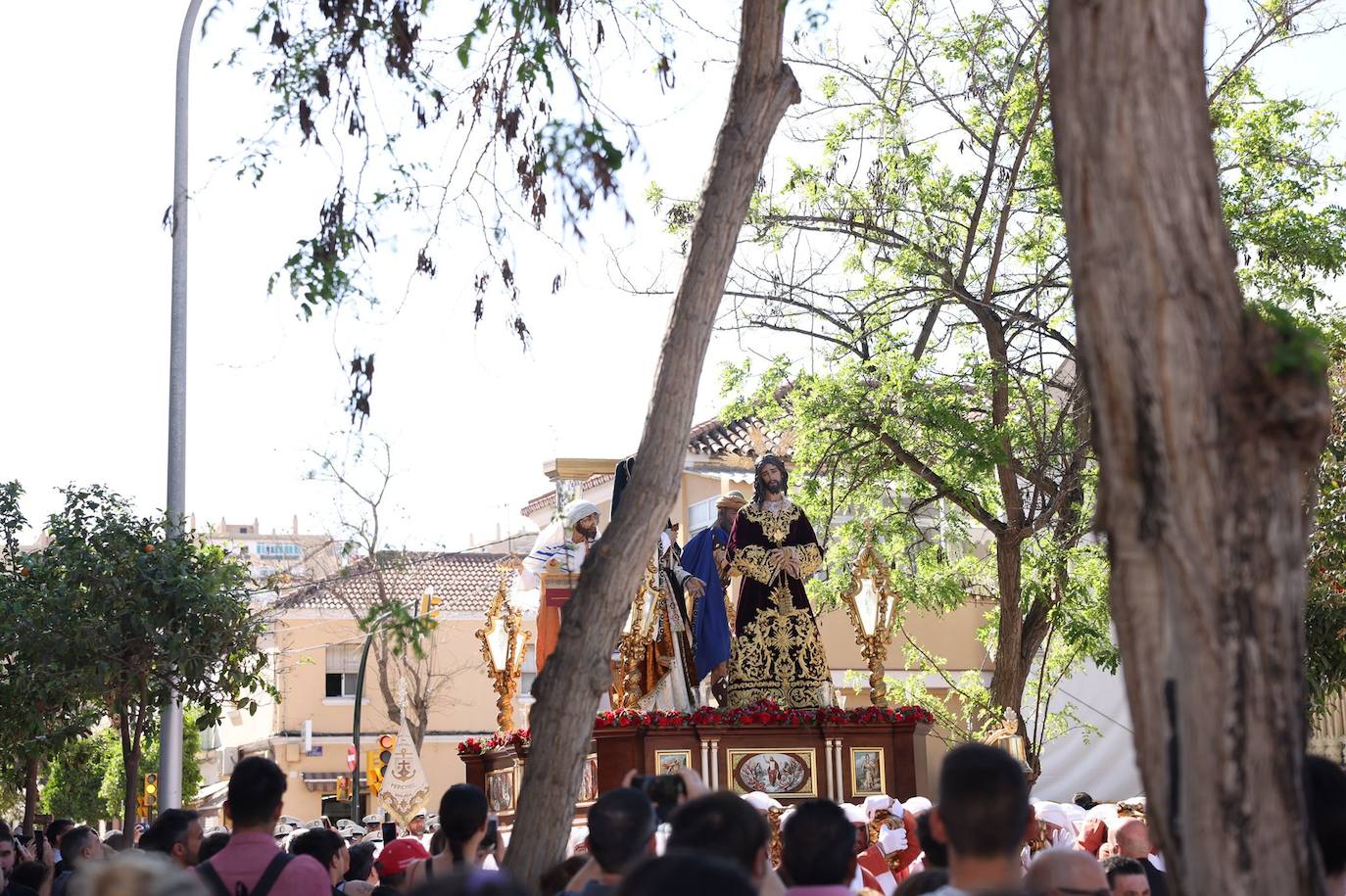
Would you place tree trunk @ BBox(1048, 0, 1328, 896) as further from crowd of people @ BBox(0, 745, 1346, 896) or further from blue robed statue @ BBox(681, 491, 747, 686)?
blue robed statue @ BBox(681, 491, 747, 686)

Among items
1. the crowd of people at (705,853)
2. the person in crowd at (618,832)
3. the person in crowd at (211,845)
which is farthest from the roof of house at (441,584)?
the person in crowd at (618,832)

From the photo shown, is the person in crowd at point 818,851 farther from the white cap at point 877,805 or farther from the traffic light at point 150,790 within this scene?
the traffic light at point 150,790

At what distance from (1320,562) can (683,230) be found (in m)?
7.31

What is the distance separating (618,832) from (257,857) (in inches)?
55.6

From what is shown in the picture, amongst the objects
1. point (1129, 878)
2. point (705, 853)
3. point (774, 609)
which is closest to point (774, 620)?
point (774, 609)

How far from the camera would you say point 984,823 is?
12.7ft

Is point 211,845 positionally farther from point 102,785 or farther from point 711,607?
point 102,785

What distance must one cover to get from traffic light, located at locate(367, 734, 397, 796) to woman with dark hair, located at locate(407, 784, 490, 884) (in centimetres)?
2099

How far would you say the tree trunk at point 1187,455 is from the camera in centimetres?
354

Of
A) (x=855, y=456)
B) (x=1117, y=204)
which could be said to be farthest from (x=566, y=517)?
(x=1117, y=204)

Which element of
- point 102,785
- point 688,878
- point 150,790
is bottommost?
point 102,785

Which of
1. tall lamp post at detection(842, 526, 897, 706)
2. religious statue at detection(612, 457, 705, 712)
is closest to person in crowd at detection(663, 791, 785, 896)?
religious statue at detection(612, 457, 705, 712)

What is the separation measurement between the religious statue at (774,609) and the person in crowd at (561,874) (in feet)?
25.3

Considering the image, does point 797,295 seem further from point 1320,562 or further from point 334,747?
point 334,747
